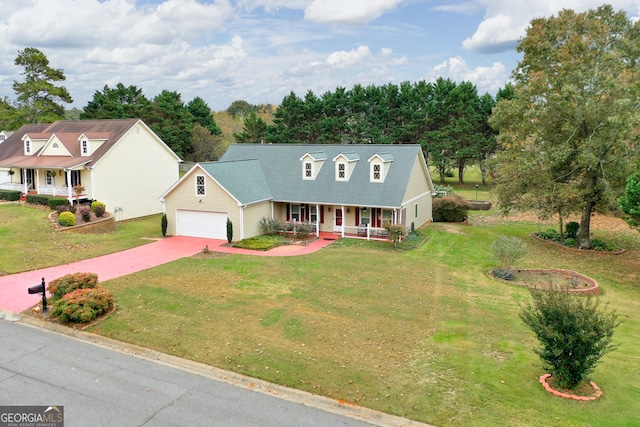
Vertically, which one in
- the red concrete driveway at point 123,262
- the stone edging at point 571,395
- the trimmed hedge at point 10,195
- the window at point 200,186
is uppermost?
the window at point 200,186

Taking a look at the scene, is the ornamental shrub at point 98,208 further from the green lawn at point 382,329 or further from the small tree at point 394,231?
the small tree at point 394,231

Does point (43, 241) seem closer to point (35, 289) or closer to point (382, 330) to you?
point (35, 289)

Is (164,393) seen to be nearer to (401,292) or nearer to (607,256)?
(401,292)

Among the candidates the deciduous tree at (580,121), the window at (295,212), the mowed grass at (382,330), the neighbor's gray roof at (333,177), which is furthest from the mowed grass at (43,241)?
the deciduous tree at (580,121)

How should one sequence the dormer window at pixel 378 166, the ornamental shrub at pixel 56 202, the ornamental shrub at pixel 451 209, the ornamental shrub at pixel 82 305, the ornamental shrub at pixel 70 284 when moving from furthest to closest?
the ornamental shrub at pixel 451 209
the ornamental shrub at pixel 56 202
the dormer window at pixel 378 166
the ornamental shrub at pixel 70 284
the ornamental shrub at pixel 82 305

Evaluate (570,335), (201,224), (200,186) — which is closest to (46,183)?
(201,224)

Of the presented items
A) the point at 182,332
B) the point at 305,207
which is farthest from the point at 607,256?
the point at 182,332
